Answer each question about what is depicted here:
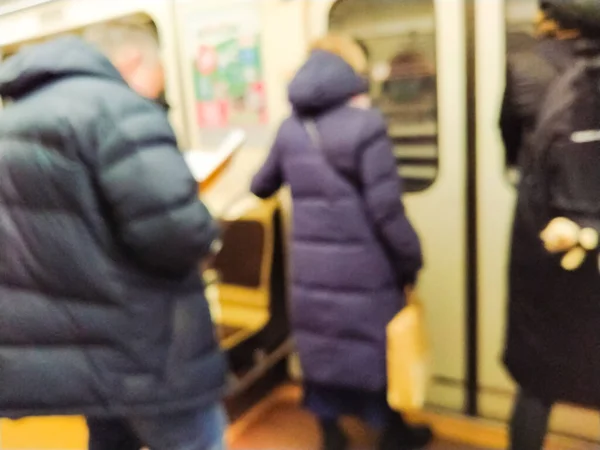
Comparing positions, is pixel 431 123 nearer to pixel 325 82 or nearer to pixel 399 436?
pixel 325 82

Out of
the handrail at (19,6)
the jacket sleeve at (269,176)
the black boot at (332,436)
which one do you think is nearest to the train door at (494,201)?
the black boot at (332,436)

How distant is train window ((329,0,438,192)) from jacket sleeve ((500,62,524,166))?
605 millimetres

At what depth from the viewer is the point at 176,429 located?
1599 millimetres

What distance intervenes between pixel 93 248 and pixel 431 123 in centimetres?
160

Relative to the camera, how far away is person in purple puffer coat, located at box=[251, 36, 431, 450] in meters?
2.19

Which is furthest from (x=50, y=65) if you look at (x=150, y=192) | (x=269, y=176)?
(x=269, y=176)

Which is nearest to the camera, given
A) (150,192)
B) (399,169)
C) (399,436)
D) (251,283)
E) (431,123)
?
(150,192)

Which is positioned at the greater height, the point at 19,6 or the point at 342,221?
the point at 19,6

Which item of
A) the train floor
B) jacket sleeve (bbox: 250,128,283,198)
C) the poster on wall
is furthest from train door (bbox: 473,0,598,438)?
the poster on wall

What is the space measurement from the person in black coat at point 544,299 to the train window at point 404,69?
73 cm

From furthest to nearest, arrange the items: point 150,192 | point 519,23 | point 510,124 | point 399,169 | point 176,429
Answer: point 399,169 < point 519,23 < point 510,124 < point 176,429 < point 150,192

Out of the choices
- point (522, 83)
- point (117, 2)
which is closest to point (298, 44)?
point (117, 2)

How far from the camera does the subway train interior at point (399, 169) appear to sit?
2.56 m

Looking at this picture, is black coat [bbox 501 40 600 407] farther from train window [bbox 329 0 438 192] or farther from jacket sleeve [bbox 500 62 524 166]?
train window [bbox 329 0 438 192]
